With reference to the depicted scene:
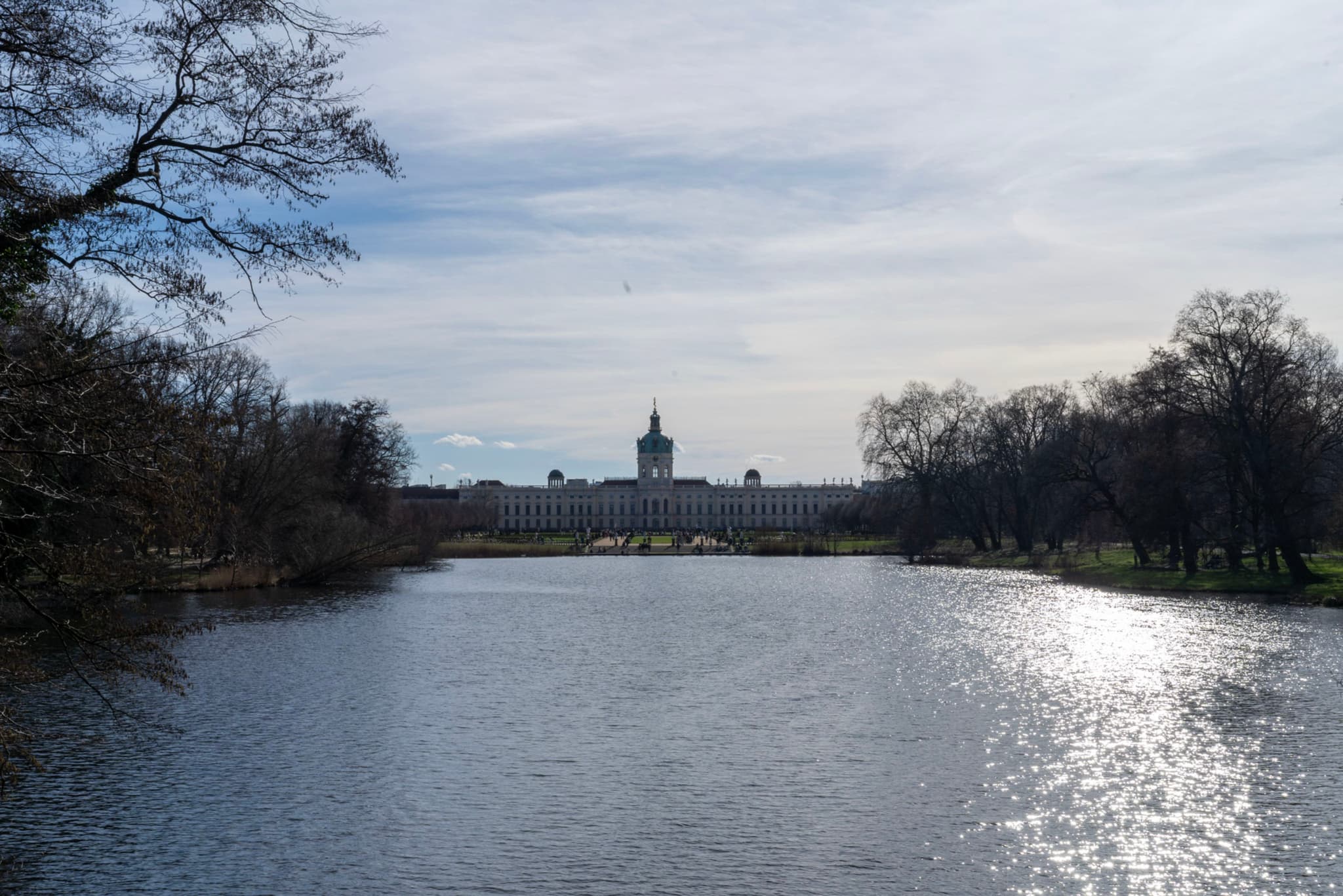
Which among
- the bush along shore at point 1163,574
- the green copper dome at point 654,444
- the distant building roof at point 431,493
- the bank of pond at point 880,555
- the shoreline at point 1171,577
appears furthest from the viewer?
the green copper dome at point 654,444

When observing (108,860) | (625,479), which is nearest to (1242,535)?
(108,860)

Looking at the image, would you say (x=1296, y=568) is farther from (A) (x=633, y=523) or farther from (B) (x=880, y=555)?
(A) (x=633, y=523)

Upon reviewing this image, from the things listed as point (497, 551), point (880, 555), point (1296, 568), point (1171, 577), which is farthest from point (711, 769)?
point (497, 551)

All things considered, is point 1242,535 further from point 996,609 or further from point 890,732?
point 890,732

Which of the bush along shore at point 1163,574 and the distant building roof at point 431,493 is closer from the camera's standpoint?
the bush along shore at point 1163,574

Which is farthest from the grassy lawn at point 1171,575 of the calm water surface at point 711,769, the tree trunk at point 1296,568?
the calm water surface at point 711,769

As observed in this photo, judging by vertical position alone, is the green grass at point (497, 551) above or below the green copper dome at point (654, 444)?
below

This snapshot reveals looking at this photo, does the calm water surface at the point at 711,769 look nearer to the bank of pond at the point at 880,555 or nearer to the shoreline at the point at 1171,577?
the shoreline at the point at 1171,577

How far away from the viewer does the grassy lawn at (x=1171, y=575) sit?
128 ft

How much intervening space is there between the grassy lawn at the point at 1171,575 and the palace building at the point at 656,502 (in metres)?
117

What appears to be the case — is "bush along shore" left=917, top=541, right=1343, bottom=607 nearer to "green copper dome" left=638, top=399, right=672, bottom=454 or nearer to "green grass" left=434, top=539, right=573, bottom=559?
"green grass" left=434, top=539, right=573, bottom=559

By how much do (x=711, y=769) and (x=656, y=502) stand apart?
536 ft

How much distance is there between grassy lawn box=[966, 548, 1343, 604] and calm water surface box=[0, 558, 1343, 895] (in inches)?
412

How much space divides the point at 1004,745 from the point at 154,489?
12.4 metres
